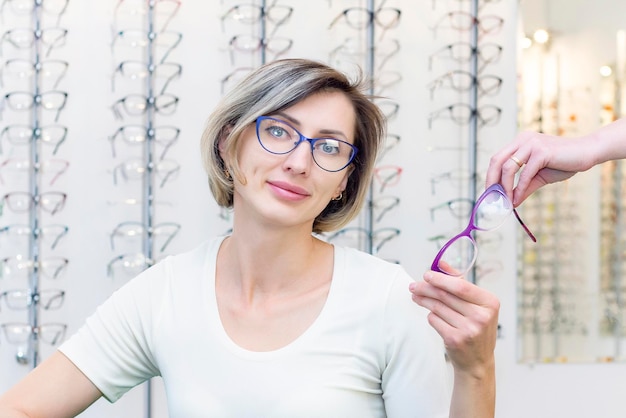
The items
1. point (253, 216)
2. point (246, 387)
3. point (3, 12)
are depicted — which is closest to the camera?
point (246, 387)

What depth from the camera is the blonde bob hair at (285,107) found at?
4.47ft

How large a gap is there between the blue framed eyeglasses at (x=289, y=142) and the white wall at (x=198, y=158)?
154 centimetres

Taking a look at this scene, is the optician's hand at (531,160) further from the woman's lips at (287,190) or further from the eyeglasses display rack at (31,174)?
the eyeglasses display rack at (31,174)

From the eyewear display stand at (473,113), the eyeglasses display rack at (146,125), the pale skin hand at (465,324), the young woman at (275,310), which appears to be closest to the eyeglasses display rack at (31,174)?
the eyeglasses display rack at (146,125)

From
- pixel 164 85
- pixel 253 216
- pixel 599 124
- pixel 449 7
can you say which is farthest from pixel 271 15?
pixel 253 216

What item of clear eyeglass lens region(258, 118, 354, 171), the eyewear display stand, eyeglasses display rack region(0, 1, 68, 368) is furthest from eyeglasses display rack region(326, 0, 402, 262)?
clear eyeglass lens region(258, 118, 354, 171)

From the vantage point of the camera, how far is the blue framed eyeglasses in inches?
52.7

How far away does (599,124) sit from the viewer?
120 inches

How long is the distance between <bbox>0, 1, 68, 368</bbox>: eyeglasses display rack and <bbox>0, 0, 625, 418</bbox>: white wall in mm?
33

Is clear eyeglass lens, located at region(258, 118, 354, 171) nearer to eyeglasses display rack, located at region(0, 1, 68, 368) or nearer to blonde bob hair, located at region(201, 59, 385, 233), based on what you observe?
blonde bob hair, located at region(201, 59, 385, 233)

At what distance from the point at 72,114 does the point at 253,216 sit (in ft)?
5.34

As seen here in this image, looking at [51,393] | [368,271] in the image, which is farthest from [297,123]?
[51,393]

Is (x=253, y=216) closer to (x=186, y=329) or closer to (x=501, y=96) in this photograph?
(x=186, y=329)

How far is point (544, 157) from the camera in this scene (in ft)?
3.70
